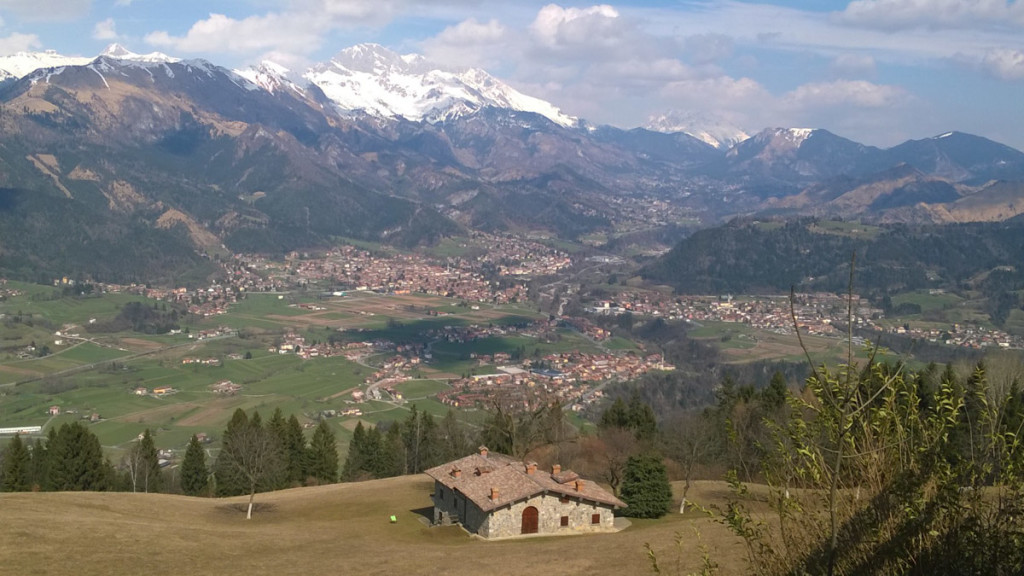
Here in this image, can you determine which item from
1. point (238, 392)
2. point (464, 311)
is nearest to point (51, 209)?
point (464, 311)

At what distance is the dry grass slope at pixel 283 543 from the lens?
23.4 metres

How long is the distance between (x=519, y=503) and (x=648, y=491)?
Answer: 6852 mm

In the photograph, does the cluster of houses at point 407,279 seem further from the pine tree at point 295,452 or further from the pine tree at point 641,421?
the pine tree at point 295,452

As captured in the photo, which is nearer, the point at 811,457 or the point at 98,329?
the point at 811,457

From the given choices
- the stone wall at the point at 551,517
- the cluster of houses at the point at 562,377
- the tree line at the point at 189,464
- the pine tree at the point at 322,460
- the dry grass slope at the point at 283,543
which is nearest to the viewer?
the dry grass slope at the point at 283,543

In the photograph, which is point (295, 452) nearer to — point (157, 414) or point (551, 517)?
point (551, 517)

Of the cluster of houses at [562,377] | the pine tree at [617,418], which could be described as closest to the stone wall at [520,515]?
the pine tree at [617,418]

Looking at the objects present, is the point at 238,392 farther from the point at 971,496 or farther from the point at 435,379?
the point at 971,496

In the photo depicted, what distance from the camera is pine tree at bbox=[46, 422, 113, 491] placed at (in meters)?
45.1

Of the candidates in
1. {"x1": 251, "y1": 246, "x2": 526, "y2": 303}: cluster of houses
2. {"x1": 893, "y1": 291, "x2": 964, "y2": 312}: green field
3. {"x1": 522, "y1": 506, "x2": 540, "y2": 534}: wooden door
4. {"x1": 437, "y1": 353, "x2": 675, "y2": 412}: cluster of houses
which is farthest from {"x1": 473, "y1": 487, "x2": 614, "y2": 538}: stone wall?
{"x1": 251, "y1": 246, "x2": 526, "y2": 303}: cluster of houses

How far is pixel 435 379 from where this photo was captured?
100438mm

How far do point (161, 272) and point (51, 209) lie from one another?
3492cm

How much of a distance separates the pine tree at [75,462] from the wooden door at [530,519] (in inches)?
1060

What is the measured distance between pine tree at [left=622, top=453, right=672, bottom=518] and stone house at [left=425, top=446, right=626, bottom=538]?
1.70m
